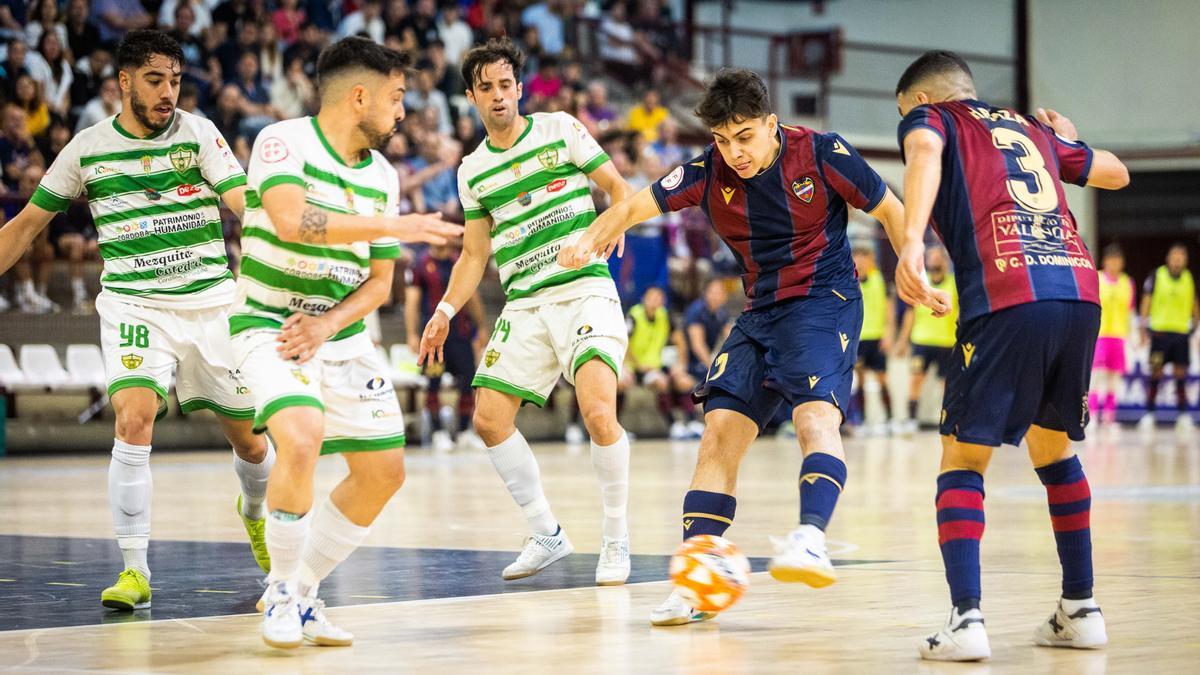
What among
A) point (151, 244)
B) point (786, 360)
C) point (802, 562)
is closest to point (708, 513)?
point (786, 360)

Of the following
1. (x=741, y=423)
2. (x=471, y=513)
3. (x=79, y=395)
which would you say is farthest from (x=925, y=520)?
(x=79, y=395)

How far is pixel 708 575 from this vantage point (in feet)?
16.2

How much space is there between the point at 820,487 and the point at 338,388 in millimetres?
1594

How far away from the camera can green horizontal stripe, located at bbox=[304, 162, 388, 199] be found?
4859 mm

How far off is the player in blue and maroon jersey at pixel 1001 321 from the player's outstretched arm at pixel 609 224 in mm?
1069

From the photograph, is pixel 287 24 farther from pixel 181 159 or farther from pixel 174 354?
pixel 174 354

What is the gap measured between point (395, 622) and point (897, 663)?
1.78 meters

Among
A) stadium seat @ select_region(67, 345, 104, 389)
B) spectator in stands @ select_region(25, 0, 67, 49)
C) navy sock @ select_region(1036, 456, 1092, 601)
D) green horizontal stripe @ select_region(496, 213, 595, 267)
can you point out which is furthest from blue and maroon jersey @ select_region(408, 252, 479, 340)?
navy sock @ select_region(1036, 456, 1092, 601)

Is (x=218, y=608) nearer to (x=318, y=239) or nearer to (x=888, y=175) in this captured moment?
(x=318, y=239)

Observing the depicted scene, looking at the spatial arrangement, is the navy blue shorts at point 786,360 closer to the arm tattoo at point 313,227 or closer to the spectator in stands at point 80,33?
the arm tattoo at point 313,227

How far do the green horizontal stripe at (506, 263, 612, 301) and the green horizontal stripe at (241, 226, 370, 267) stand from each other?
1.85 metres

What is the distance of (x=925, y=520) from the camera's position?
880cm

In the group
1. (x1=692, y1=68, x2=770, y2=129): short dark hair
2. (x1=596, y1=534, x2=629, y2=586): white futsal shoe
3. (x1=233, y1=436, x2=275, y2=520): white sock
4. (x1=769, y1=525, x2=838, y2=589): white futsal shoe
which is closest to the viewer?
(x1=769, y1=525, x2=838, y2=589): white futsal shoe

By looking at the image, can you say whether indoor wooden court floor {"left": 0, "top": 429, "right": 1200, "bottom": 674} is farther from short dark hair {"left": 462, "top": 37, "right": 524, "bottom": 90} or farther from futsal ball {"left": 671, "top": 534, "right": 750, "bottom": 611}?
short dark hair {"left": 462, "top": 37, "right": 524, "bottom": 90}
